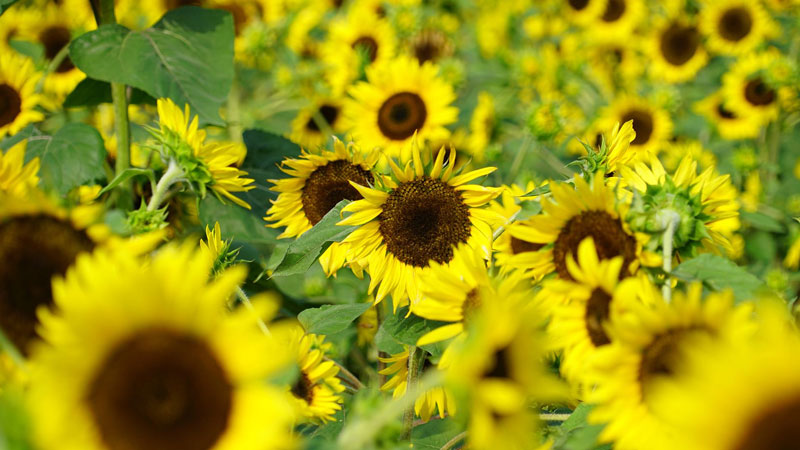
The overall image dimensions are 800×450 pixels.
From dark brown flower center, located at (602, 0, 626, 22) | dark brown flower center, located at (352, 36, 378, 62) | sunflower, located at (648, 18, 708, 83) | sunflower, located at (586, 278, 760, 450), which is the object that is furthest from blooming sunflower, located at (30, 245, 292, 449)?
dark brown flower center, located at (602, 0, 626, 22)

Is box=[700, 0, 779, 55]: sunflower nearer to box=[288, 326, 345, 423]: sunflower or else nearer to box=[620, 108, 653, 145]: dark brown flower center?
box=[620, 108, 653, 145]: dark brown flower center

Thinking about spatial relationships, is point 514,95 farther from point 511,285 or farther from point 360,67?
point 511,285

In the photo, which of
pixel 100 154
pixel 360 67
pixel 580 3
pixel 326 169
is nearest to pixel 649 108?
pixel 580 3

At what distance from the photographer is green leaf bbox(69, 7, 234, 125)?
120cm

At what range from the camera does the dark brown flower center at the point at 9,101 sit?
1.39 metres

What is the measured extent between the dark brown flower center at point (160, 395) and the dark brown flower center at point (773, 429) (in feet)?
1.43

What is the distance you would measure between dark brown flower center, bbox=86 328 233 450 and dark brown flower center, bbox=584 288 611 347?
15.8 inches

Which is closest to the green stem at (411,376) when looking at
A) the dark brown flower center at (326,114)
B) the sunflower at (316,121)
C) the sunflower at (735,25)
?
the sunflower at (316,121)

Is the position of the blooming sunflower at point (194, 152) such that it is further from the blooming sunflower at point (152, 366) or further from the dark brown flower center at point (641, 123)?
the dark brown flower center at point (641, 123)

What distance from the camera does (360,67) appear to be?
2.00 meters

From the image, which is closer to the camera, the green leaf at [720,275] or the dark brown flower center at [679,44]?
the green leaf at [720,275]

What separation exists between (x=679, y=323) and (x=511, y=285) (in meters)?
0.18

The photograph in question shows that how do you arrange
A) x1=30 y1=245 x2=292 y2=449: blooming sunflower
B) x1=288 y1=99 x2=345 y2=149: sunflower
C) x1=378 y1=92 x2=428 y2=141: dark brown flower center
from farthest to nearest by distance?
x1=288 y1=99 x2=345 y2=149: sunflower < x1=378 y1=92 x2=428 y2=141: dark brown flower center < x1=30 y1=245 x2=292 y2=449: blooming sunflower

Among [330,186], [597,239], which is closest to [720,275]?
[597,239]
